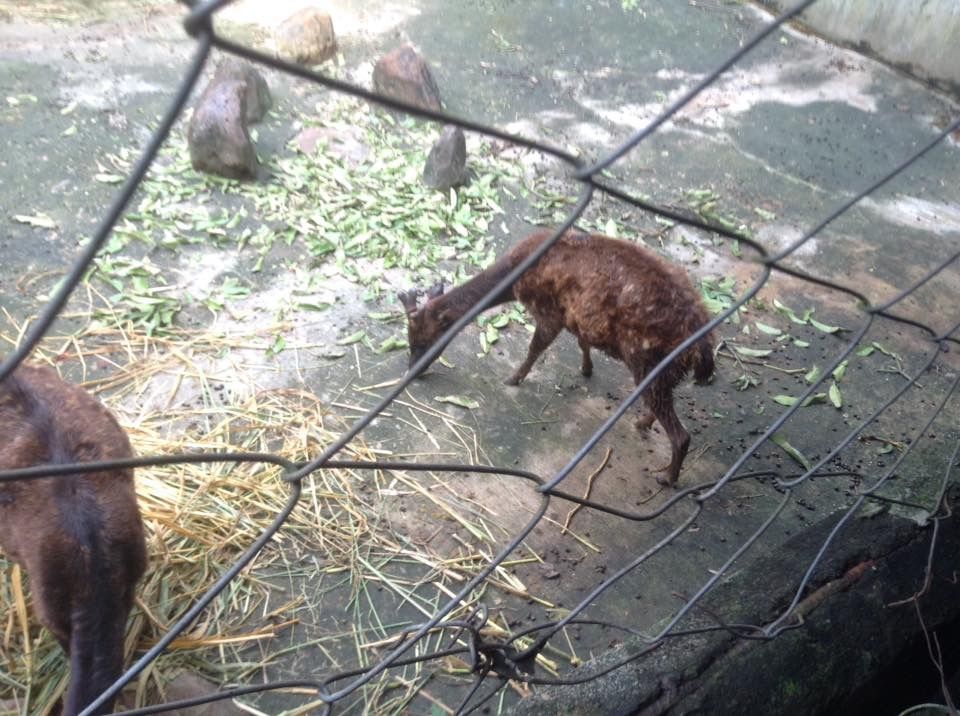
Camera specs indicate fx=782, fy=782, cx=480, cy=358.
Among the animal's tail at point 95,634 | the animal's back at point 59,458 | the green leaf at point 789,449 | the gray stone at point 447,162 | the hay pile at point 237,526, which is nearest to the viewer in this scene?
the animal's tail at point 95,634

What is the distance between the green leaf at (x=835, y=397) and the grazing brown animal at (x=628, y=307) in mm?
1138

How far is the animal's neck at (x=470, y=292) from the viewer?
434 centimetres

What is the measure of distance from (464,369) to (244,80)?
317 cm

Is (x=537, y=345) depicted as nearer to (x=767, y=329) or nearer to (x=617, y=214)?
(x=767, y=329)

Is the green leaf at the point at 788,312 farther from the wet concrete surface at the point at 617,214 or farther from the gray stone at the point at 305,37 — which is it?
the gray stone at the point at 305,37

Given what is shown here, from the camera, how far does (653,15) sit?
363 inches

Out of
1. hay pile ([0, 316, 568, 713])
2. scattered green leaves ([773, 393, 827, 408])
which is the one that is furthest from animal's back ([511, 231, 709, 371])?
scattered green leaves ([773, 393, 827, 408])

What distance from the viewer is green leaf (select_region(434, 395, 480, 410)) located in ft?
14.2

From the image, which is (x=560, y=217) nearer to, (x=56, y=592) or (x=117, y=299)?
(x=117, y=299)

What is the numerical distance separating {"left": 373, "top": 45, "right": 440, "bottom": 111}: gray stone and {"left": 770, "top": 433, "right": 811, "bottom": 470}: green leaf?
3.99m

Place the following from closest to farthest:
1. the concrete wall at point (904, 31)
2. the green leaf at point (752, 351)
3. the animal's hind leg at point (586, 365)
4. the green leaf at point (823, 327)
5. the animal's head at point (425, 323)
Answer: the animal's head at point (425, 323) → the animal's hind leg at point (586, 365) → the green leaf at point (752, 351) → the green leaf at point (823, 327) → the concrete wall at point (904, 31)

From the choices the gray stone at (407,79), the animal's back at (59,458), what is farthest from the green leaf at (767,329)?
the animal's back at (59,458)

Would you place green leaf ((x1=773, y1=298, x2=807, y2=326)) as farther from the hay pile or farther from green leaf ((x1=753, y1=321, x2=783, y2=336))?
the hay pile

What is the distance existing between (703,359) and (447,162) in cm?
285
